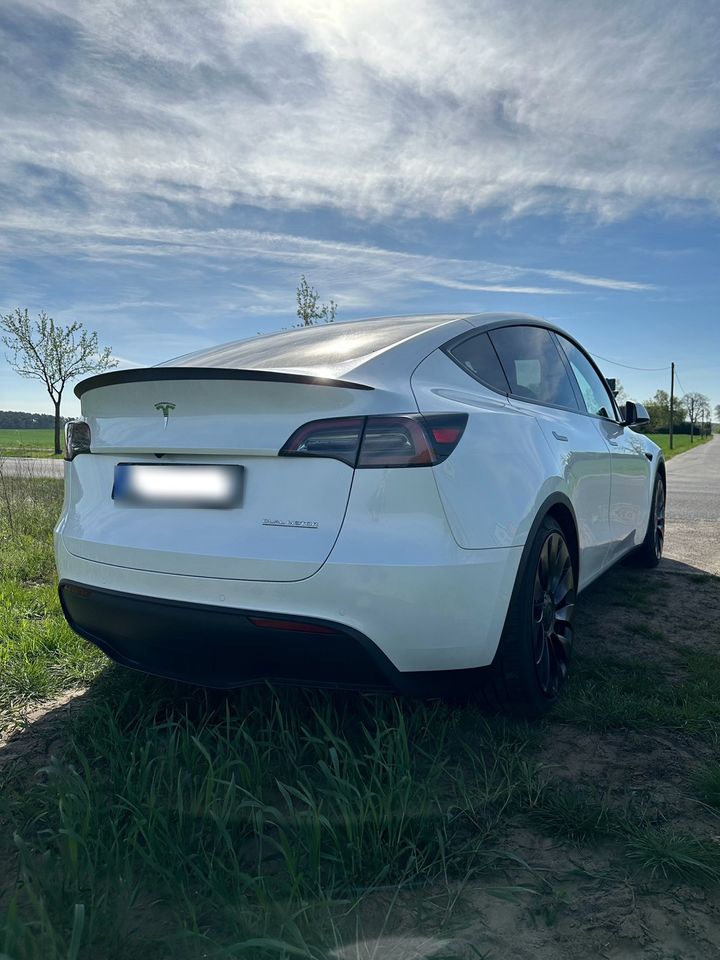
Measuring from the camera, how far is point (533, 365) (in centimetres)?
352

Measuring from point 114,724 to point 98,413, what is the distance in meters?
1.11

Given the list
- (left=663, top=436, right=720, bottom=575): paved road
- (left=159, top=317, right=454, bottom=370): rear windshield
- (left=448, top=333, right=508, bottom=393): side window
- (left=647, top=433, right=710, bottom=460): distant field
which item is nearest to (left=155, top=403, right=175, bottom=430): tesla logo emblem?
(left=159, top=317, right=454, bottom=370): rear windshield

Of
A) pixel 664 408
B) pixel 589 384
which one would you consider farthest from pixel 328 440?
pixel 664 408

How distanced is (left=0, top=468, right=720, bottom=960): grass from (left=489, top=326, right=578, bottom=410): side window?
1367 millimetres

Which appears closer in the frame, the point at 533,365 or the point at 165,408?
the point at 165,408

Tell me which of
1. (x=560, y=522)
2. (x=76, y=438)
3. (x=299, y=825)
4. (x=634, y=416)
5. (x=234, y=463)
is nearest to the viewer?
(x=299, y=825)

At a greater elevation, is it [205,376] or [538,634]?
[205,376]

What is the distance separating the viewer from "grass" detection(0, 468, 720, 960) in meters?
1.68

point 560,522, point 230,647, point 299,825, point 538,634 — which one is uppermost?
point 560,522

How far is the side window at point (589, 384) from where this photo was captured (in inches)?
167

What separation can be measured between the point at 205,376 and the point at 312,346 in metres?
0.66

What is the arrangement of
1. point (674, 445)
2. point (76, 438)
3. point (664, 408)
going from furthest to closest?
point (664, 408)
point (674, 445)
point (76, 438)

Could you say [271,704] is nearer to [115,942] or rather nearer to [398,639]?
[398,639]

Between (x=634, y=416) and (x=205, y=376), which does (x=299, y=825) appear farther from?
(x=634, y=416)
